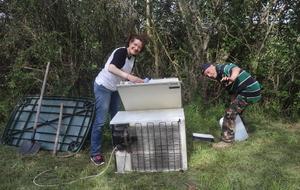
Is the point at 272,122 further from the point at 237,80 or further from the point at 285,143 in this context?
the point at 237,80

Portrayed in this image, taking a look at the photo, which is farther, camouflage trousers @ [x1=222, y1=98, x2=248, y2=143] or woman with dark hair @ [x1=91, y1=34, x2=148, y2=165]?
camouflage trousers @ [x1=222, y1=98, x2=248, y2=143]

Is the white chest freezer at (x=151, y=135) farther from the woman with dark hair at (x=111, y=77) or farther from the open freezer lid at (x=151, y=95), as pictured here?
the woman with dark hair at (x=111, y=77)

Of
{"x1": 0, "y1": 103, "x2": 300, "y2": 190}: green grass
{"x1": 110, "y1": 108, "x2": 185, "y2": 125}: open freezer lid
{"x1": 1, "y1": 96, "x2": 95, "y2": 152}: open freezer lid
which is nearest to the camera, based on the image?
{"x1": 0, "y1": 103, "x2": 300, "y2": 190}: green grass

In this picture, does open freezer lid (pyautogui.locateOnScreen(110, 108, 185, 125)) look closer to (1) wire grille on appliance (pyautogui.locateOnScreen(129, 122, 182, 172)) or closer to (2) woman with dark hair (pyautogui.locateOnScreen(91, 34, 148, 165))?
(1) wire grille on appliance (pyautogui.locateOnScreen(129, 122, 182, 172))

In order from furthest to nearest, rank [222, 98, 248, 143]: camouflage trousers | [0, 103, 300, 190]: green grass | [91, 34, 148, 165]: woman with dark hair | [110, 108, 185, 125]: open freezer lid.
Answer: [222, 98, 248, 143]: camouflage trousers → [91, 34, 148, 165]: woman with dark hair → [110, 108, 185, 125]: open freezer lid → [0, 103, 300, 190]: green grass

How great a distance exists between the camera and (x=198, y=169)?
255cm

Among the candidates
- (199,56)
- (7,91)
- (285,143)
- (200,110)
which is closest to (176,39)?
(199,56)

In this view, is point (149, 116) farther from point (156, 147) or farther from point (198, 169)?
point (198, 169)

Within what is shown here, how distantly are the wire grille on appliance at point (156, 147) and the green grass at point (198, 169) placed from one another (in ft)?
0.30

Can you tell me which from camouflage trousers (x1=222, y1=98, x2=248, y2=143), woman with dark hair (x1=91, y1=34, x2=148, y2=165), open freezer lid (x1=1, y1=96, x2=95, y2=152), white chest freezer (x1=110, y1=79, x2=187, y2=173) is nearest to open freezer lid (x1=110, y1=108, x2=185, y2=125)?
white chest freezer (x1=110, y1=79, x2=187, y2=173)

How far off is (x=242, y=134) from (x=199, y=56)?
199cm

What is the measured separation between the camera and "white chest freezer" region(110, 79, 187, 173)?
236 centimetres

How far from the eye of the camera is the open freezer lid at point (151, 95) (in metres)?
2.35

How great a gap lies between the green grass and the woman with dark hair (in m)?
0.36
